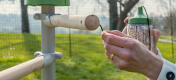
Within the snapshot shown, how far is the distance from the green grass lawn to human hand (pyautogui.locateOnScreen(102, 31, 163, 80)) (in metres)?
1.75

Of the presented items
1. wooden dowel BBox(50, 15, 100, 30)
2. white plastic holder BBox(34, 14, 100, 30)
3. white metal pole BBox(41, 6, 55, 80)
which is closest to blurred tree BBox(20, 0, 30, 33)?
white metal pole BBox(41, 6, 55, 80)

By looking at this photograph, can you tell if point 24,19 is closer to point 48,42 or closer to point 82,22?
point 48,42

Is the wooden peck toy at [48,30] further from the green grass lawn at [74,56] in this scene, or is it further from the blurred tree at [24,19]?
the blurred tree at [24,19]

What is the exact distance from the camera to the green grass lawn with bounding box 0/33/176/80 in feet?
8.33

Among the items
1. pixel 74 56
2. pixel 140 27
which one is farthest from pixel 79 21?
pixel 74 56

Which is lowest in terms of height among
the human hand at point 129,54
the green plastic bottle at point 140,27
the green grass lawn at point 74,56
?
the green grass lawn at point 74,56

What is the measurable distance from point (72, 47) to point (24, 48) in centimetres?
63

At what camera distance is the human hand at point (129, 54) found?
62 centimetres

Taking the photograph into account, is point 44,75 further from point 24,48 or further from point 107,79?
point 24,48

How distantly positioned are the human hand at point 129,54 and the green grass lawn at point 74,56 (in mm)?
1750

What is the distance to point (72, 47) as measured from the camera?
354cm

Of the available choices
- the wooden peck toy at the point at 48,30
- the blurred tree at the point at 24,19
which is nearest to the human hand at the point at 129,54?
the wooden peck toy at the point at 48,30

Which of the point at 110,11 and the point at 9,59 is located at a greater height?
the point at 110,11

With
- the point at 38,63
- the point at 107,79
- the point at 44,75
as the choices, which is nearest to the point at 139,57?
the point at 38,63
